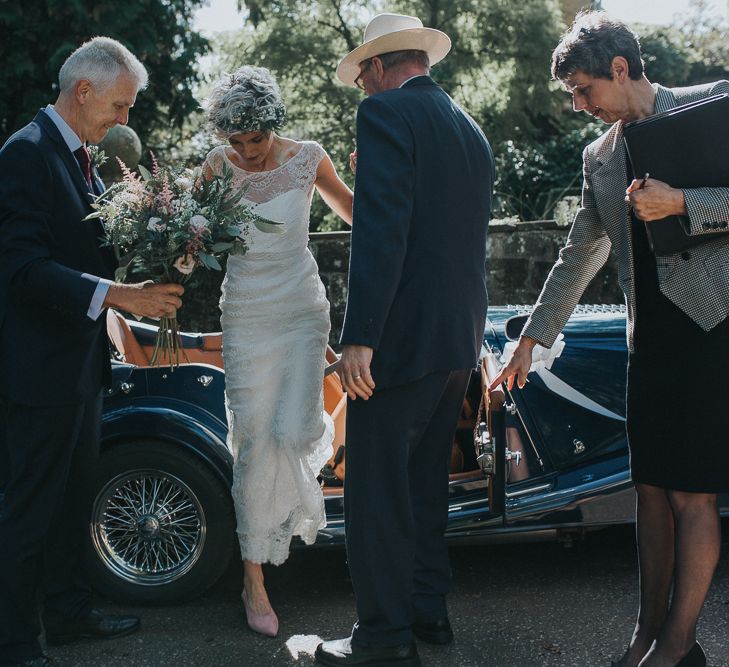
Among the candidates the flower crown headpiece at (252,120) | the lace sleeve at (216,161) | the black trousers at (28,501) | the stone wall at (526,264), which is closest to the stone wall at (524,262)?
the stone wall at (526,264)

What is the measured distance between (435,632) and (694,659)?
0.93 m

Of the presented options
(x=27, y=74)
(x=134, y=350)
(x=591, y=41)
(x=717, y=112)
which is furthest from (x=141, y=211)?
(x=27, y=74)

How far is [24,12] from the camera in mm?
10836

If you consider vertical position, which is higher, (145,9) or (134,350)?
(145,9)

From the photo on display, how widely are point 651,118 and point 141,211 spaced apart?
5.58ft

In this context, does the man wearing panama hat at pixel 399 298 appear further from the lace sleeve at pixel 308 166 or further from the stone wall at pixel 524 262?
the stone wall at pixel 524 262

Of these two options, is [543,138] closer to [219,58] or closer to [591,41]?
[219,58]

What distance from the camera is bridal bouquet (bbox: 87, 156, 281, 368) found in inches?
123

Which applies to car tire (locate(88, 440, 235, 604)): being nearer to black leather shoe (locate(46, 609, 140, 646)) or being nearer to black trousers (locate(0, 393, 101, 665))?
black leather shoe (locate(46, 609, 140, 646))

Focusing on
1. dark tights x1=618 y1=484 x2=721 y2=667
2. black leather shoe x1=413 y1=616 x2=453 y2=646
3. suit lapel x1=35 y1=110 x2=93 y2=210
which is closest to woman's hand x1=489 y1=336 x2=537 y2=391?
dark tights x1=618 y1=484 x2=721 y2=667

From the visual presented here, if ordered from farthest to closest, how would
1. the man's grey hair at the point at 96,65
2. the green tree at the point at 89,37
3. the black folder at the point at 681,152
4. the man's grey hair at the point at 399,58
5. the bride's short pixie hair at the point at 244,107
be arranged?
1. the green tree at the point at 89,37
2. the bride's short pixie hair at the point at 244,107
3. the man's grey hair at the point at 96,65
4. the man's grey hair at the point at 399,58
5. the black folder at the point at 681,152

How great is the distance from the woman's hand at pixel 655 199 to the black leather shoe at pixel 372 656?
65.0 inches

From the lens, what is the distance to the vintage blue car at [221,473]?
3637mm

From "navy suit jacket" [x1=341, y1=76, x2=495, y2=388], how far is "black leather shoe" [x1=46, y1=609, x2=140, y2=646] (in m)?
1.46
